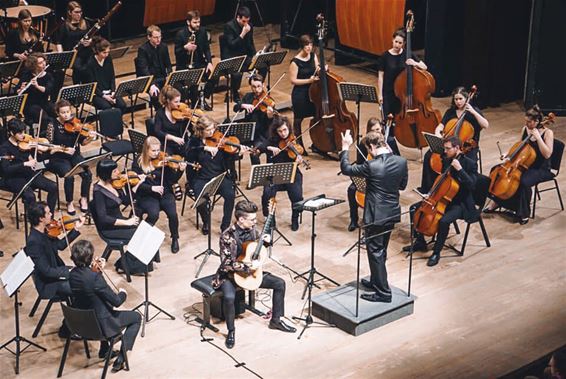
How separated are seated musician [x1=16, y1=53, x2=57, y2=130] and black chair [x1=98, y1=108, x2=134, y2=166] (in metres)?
0.60

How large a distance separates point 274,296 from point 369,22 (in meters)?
6.96

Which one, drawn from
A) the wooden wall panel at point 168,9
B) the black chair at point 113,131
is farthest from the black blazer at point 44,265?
the wooden wall panel at point 168,9

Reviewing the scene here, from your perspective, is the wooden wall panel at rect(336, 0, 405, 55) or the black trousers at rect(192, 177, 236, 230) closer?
the black trousers at rect(192, 177, 236, 230)

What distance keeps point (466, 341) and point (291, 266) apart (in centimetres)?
197

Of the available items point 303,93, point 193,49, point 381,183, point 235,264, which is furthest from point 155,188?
point 193,49

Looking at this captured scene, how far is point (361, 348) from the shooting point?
8852 mm

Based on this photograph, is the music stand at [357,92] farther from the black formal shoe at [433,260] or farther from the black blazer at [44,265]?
the black blazer at [44,265]

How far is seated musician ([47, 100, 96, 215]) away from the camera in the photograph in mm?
10953

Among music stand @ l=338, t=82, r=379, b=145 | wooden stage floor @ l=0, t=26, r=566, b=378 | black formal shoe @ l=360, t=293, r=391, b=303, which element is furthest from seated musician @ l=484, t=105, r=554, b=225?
black formal shoe @ l=360, t=293, r=391, b=303

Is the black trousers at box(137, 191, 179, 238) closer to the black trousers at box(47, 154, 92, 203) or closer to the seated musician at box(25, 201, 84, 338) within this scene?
the black trousers at box(47, 154, 92, 203)

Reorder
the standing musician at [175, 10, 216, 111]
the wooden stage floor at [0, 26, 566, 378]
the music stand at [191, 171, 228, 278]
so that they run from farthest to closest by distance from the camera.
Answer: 1. the standing musician at [175, 10, 216, 111]
2. the music stand at [191, 171, 228, 278]
3. the wooden stage floor at [0, 26, 566, 378]

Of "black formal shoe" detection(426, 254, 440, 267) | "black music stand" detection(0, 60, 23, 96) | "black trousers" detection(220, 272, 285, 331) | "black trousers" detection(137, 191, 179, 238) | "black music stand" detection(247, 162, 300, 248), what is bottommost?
"black formal shoe" detection(426, 254, 440, 267)

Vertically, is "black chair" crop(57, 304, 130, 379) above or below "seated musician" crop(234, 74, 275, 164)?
below

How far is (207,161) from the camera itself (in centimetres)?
1058
